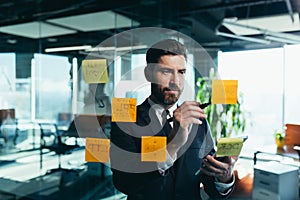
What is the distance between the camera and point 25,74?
12.5 feet

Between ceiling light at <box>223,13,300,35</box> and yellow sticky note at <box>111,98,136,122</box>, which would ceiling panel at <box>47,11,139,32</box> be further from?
yellow sticky note at <box>111,98,136,122</box>

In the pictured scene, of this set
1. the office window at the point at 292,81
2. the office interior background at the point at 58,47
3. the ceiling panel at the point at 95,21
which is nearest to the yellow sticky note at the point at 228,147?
the office window at the point at 292,81

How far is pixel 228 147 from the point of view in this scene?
1.00 metres

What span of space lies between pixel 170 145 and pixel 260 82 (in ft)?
2.96

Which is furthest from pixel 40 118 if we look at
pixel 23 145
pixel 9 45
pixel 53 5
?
pixel 53 5

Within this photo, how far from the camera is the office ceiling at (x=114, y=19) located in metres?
3.72

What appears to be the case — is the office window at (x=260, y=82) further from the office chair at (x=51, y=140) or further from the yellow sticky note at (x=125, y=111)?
the office chair at (x=51, y=140)

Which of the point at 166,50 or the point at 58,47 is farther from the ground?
the point at 58,47

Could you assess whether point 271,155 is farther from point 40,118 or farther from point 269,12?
point 40,118

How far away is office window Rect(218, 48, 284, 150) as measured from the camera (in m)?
1.33

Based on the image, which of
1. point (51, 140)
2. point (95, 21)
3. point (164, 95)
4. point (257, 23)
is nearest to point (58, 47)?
point (95, 21)

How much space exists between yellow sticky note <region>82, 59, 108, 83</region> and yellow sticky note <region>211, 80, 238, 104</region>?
0.40 metres

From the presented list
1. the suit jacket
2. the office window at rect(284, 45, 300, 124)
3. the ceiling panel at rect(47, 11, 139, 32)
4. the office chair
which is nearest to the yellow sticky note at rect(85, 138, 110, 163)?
Result: the suit jacket

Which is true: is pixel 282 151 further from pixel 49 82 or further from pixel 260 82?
Answer: pixel 49 82
